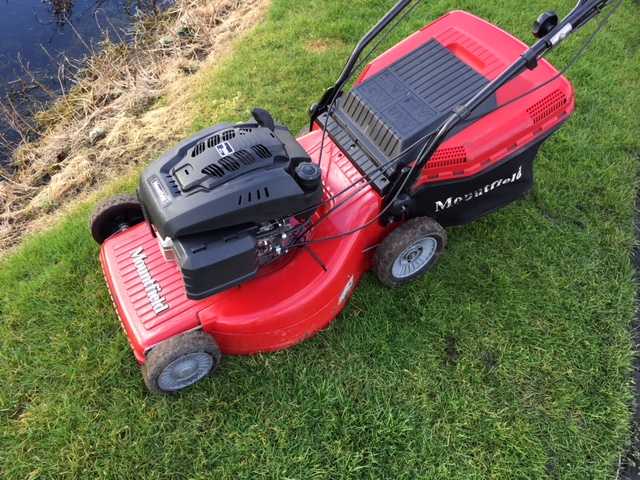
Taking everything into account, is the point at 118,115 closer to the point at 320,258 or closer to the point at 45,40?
the point at 45,40

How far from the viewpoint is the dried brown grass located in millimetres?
3617

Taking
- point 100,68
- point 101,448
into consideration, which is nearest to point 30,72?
point 100,68

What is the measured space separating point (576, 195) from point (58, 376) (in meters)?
3.16

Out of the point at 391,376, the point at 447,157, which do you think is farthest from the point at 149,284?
the point at 447,157

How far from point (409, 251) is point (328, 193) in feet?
1.69

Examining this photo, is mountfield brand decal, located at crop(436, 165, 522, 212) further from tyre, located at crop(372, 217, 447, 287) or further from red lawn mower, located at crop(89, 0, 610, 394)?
tyre, located at crop(372, 217, 447, 287)

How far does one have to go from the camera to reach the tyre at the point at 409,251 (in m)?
2.45

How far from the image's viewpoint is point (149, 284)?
7.68ft

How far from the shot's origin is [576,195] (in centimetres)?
329

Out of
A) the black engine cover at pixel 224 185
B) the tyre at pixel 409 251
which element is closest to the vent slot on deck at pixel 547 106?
Result: the tyre at pixel 409 251

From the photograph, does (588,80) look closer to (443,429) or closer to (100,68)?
(443,429)

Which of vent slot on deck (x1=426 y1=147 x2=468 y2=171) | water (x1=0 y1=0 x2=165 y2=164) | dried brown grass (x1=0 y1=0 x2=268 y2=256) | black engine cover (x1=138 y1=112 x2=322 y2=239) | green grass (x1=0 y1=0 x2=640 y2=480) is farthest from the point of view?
water (x1=0 y1=0 x2=165 y2=164)

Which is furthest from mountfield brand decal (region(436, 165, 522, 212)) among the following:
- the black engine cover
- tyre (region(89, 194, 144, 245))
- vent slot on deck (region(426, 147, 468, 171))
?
tyre (region(89, 194, 144, 245))

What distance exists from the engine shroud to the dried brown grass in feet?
5.87
